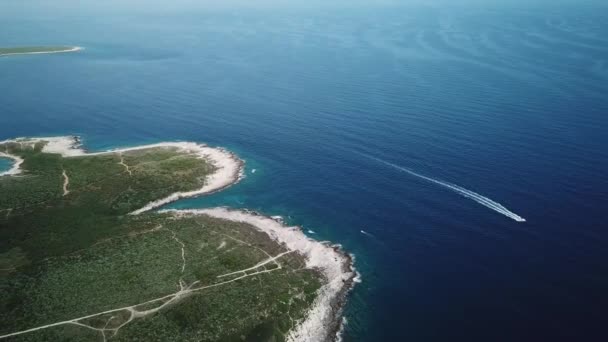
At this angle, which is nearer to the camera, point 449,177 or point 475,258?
point 475,258

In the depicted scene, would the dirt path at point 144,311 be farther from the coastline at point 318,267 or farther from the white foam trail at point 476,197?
the white foam trail at point 476,197

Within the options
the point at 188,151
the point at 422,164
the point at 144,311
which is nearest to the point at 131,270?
the point at 144,311

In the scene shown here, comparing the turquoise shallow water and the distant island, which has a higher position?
the distant island

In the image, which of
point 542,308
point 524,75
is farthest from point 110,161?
point 524,75

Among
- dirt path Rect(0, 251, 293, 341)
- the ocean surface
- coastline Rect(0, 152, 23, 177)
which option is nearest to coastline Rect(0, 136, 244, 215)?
coastline Rect(0, 152, 23, 177)

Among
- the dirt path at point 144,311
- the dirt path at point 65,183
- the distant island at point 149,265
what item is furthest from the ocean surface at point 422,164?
the dirt path at point 65,183

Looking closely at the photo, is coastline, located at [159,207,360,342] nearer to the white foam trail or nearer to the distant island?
the distant island

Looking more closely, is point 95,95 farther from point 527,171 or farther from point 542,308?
point 542,308
